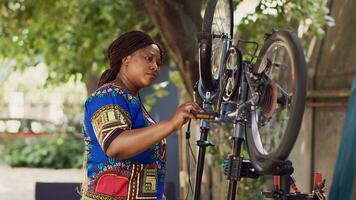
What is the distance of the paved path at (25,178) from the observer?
381 inches

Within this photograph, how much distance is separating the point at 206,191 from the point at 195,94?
3.25 meters

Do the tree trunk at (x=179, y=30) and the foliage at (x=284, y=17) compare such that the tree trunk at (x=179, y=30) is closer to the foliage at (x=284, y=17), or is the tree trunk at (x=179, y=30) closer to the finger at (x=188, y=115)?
the foliage at (x=284, y=17)

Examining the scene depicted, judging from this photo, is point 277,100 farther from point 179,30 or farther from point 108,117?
point 179,30

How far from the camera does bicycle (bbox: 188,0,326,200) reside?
5.76 ft

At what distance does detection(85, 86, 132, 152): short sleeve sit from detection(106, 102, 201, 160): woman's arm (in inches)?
1.1

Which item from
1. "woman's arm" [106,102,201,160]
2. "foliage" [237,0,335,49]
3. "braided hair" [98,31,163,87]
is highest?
"foliage" [237,0,335,49]

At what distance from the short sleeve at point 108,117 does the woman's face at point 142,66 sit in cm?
10

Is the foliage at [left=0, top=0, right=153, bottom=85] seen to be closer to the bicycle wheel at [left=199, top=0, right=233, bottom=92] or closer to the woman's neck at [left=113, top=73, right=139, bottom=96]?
the bicycle wheel at [left=199, top=0, right=233, bottom=92]

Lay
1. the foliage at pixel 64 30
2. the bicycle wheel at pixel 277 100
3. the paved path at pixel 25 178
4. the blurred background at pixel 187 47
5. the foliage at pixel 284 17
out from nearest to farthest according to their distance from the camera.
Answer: the bicycle wheel at pixel 277 100, the blurred background at pixel 187 47, the foliage at pixel 284 17, the foliage at pixel 64 30, the paved path at pixel 25 178

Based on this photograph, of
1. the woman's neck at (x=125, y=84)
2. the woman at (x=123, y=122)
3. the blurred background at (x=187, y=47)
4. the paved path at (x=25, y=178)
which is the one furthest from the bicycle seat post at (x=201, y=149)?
the paved path at (x=25, y=178)

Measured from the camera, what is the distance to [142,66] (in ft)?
6.94

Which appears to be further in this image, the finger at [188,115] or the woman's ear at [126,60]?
the woman's ear at [126,60]

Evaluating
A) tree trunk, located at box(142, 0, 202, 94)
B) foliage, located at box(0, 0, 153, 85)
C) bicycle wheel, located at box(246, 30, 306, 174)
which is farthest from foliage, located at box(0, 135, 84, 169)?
bicycle wheel, located at box(246, 30, 306, 174)

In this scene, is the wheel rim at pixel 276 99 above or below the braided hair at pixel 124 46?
below
